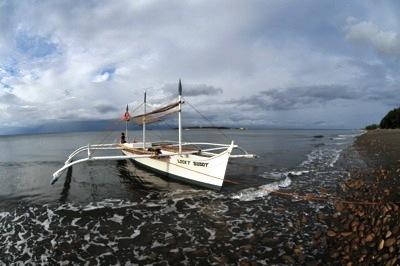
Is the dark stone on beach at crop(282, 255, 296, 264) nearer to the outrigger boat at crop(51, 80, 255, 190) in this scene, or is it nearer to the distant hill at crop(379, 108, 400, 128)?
the outrigger boat at crop(51, 80, 255, 190)

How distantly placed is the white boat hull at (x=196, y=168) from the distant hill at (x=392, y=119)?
296 feet

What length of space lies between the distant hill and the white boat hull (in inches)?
3552

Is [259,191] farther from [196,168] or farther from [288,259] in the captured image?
[288,259]

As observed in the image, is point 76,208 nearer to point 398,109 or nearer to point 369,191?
point 369,191

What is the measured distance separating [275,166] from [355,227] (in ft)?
57.6

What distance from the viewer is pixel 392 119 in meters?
92.0

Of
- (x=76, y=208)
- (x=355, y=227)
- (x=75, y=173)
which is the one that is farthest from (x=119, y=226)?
(x=75, y=173)

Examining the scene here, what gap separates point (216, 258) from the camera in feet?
27.1

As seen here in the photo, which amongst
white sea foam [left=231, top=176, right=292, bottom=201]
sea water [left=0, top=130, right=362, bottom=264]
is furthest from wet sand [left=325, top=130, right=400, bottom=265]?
white sea foam [left=231, top=176, right=292, bottom=201]

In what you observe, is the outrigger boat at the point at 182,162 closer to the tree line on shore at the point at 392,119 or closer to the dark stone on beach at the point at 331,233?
the dark stone on beach at the point at 331,233

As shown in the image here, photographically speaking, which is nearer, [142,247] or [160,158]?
[142,247]

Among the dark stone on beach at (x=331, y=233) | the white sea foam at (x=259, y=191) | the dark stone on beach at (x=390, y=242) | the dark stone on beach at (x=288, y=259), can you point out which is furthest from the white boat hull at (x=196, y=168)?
the dark stone on beach at (x=390, y=242)

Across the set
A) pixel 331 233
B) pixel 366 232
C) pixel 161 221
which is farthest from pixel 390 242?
pixel 161 221

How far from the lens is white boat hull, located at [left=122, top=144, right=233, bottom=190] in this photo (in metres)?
15.9
